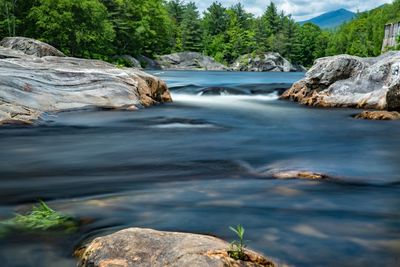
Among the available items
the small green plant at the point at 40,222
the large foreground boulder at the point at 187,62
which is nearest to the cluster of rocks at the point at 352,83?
the small green plant at the point at 40,222

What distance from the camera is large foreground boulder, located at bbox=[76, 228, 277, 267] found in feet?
8.42

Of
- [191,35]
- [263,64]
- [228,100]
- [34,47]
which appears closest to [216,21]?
[191,35]

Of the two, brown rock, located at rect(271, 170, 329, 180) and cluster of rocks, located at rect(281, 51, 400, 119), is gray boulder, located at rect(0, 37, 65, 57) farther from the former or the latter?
brown rock, located at rect(271, 170, 329, 180)

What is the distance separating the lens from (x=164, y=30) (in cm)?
7119

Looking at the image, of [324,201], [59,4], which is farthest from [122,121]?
[59,4]

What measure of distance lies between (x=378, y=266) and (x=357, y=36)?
10086cm

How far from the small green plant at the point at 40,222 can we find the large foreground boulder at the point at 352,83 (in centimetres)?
1142

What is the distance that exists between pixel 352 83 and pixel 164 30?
5912cm

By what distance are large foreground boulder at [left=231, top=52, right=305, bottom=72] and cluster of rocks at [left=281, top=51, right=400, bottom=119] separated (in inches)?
2347

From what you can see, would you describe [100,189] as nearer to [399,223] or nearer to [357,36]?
[399,223]

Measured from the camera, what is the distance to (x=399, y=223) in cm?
386

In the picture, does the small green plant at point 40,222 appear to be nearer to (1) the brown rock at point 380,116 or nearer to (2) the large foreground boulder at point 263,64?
(1) the brown rock at point 380,116

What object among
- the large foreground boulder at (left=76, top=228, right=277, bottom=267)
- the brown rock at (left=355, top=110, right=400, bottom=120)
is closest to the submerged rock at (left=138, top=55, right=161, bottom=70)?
the brown rock at (left=355, top=110, right=400, bottom=120)

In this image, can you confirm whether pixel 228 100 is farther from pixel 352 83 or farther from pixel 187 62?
pixel 187 62
